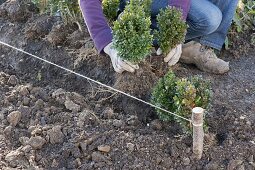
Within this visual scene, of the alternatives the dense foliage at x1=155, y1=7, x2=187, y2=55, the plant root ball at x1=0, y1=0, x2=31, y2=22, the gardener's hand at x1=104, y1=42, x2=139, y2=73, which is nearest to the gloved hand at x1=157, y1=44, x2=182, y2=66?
the dense foliage at x1=155, y1=7, x2=187, y2=55

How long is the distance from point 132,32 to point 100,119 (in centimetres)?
59

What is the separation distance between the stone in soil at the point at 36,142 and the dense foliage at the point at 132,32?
2.22 ft

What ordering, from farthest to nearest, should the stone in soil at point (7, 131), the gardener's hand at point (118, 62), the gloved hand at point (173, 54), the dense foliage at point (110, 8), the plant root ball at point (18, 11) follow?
the plant root ball at point (18, 11), the dense foliage at point (110, 8), the gloved hand at point (173, 54), the gardener's hand at point (118, 62), the stone in soil at point (7, 131)

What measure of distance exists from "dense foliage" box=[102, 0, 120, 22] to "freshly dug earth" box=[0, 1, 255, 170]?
268 mm

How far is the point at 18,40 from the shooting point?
13.4ft

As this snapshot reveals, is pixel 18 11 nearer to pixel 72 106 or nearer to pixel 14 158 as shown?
pixel 72 106

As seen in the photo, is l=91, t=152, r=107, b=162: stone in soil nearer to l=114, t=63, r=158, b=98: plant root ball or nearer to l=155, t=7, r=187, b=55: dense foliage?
l=114, t=63, r=158, b=98: plant root ball

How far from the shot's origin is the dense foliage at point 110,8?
138 inches

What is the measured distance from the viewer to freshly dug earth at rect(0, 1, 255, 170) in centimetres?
287

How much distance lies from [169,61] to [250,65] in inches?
33.4

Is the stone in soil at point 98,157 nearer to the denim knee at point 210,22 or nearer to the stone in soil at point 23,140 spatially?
the stone in soil at point 23,140

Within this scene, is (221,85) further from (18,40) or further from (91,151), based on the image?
(18,40)

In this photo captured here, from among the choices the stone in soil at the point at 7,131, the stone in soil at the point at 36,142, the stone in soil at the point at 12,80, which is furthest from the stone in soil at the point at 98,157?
the stone in soil at the point at 12,80

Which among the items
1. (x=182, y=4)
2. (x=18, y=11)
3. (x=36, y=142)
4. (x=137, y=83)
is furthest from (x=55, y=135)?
(x=18, y=11)
